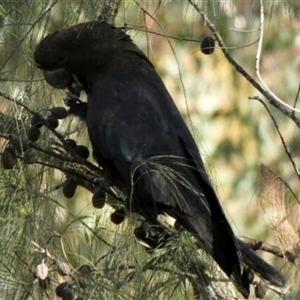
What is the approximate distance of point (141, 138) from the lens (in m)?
2.20

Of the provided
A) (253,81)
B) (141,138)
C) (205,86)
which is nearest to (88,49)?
(141,138)

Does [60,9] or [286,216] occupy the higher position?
[60,9]

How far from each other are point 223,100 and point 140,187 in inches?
93.1

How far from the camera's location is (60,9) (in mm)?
2213

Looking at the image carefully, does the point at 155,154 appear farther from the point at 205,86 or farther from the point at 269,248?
the point at 205,86

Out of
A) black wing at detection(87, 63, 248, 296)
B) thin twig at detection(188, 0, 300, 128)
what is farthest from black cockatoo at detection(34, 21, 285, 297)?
thin twig at detection(188, 0, 300, 128)

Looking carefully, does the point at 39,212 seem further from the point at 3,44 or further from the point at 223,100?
the point at 223,100

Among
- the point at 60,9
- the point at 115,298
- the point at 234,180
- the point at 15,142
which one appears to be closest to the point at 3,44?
the point at 60,9

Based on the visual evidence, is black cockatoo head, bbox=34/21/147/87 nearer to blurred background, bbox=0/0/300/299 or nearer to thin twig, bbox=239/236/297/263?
blurred background, bbox=0/0/300/299

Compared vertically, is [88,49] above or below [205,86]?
below

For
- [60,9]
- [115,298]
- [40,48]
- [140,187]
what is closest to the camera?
[115,298]

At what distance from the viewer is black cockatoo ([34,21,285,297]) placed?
6.61 feet

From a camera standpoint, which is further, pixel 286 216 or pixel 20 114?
pixel 20 114

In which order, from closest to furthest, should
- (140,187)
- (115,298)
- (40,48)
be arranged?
(115,298), (140,187), (40,48)
